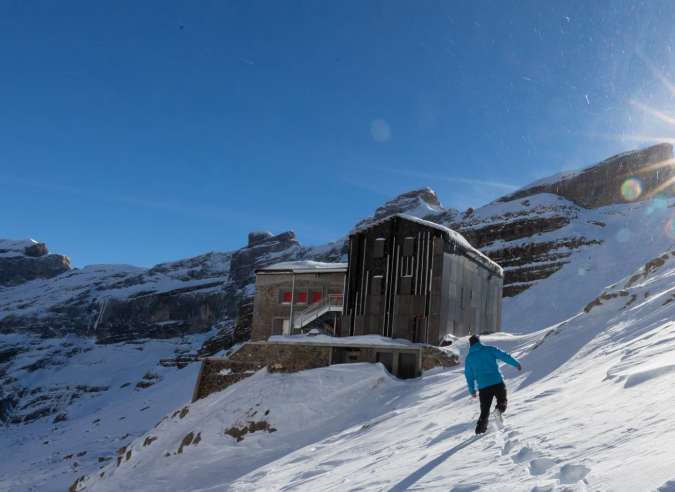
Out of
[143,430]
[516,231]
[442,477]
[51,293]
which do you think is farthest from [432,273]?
[51,293]

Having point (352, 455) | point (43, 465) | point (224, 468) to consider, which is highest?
point (352, 455)

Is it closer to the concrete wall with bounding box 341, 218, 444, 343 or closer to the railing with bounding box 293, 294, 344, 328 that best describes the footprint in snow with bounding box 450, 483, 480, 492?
the concrete wall with bounding box 341, 218, 444, 343

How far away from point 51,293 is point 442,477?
188117 millimetres

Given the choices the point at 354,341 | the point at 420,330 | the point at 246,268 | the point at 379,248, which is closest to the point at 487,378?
the point at 354,341

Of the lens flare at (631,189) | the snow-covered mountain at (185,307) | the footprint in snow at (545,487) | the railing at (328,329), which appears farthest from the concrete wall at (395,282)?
the lens flare at (631,189)

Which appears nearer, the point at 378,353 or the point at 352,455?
the point at 352,455

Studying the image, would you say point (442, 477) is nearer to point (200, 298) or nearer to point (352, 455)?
point (352, 455)

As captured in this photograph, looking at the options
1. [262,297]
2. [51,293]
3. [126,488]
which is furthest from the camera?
[51,293]

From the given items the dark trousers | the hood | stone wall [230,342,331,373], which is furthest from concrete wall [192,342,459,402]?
the dark trousers

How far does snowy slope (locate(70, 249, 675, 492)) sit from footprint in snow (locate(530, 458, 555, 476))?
0.02 metres

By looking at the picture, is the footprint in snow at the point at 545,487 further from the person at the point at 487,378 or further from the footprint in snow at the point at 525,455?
the person at the point at 487,378

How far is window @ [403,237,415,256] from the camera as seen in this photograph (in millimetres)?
30469

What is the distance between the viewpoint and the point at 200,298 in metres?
135

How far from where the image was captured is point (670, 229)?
64.2 m
